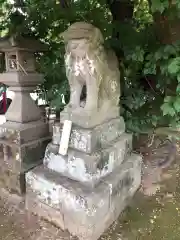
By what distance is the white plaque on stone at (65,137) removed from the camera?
170cm

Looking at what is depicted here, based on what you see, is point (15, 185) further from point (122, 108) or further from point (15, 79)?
point (122, 108)

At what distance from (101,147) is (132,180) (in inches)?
20.5

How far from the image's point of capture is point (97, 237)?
166 cm

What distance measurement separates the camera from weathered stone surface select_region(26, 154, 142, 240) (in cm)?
158

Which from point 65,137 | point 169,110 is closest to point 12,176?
point 65,137

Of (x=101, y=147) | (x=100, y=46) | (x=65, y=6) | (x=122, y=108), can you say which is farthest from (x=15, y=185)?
(x=65, y=6)

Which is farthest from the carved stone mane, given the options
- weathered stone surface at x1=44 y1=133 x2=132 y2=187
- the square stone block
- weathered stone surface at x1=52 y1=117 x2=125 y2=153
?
the square stone block

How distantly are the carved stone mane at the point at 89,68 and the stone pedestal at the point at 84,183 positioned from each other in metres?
0.16

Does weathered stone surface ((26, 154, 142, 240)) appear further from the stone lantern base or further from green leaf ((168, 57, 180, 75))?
green leaf ((168, 57, 180, 75))

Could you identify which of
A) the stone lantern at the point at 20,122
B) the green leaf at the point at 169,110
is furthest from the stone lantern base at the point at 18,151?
the green leaf at the point at 169,110

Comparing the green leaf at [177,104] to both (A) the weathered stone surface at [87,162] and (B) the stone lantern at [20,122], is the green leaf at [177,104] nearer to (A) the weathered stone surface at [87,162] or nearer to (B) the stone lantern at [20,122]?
(A) the weathered stone surface at [87,162]

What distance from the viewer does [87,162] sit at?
164cm

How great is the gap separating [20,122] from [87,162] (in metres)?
0.76

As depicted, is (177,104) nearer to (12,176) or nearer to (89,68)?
(89,68)
